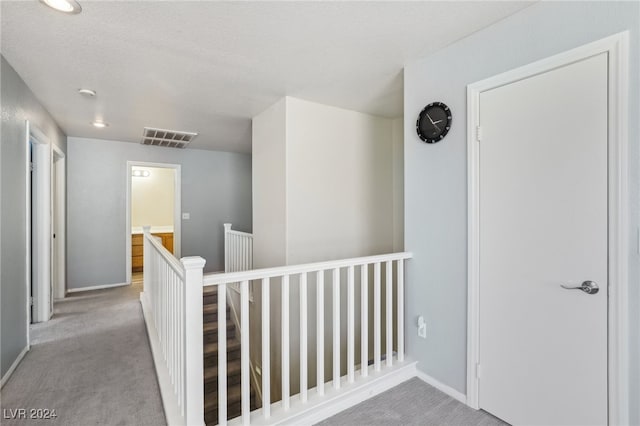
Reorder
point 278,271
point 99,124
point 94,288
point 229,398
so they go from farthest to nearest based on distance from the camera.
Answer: point 94,288
point 99,124
point 229,398
point 278,271

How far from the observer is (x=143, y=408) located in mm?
1889

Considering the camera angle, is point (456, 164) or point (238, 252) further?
point (238, 252)

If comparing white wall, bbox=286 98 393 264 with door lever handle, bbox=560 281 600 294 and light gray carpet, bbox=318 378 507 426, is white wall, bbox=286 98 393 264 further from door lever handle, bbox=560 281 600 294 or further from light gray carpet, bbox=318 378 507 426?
door lever handle, bbox=560 281 600 294

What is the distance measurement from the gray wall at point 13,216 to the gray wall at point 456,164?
2882 millimetres

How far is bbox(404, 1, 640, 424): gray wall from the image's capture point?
1.32 metres

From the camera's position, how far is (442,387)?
2043 millimetres

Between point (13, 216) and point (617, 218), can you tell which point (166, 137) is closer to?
point (13, 216)

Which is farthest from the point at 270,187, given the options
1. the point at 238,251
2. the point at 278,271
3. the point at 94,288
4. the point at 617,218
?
the point at 94,288

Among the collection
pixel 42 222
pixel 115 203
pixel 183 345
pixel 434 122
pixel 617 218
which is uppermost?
pixel 434 122

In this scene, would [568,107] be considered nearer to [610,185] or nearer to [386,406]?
[610,185]

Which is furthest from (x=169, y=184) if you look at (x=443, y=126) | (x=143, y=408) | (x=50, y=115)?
(x=443, y=126)

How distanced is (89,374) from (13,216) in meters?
1.31

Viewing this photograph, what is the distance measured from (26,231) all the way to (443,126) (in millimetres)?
3437

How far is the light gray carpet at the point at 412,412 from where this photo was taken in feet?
5.74
